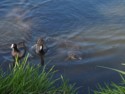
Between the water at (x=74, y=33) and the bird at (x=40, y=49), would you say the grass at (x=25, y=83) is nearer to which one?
the water at (x=74, y=33)

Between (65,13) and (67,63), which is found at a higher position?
(65,13)

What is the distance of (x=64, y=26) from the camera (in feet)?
36.6

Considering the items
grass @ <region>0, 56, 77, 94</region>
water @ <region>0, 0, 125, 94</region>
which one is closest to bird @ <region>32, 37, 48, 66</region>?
water @ <region>0, 0, 125, 94</region>

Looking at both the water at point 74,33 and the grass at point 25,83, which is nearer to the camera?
the grass at point 25,83

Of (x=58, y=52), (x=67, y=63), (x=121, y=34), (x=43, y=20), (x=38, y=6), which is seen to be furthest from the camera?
(x=38, y=6)

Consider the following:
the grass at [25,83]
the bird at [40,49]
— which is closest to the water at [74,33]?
the bird at [40,49]

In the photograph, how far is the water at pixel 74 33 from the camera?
862cm

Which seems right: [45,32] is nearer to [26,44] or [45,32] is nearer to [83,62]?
[26,44]

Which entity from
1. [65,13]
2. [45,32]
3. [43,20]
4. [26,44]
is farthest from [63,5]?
[26,44]

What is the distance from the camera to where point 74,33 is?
10750mm

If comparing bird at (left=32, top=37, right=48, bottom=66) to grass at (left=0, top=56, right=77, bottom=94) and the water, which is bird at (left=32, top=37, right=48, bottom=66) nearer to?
the water

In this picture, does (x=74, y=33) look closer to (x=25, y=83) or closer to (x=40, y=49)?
(x=40, y=49)

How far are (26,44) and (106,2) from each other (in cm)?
427

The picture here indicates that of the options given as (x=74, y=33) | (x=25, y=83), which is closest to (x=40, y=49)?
(x=74, y=33)
